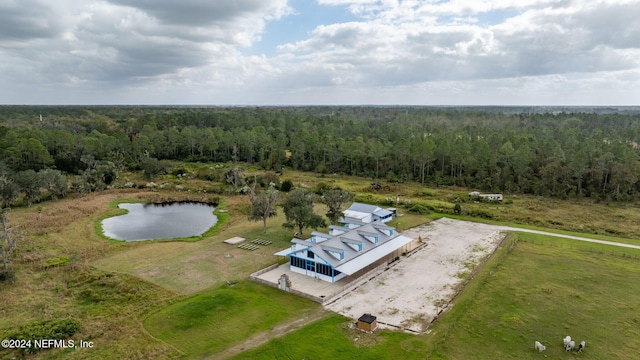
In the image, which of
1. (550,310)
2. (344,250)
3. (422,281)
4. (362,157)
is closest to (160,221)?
(344,250)

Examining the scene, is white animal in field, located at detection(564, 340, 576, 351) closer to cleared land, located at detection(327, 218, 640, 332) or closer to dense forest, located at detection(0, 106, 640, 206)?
cleared land, located at detection(327, 218, 640, 332)

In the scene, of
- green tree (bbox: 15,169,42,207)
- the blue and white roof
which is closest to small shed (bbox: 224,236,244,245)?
the blue and white roof

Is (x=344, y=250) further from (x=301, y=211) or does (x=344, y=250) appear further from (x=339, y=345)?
(x=339, y=345)

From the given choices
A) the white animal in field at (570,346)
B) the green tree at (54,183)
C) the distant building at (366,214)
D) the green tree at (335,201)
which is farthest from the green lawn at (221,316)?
the green tree at (54,183)

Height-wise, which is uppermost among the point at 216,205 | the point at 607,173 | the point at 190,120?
the point at 190,120

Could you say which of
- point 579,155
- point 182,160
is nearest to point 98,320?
point 579,155

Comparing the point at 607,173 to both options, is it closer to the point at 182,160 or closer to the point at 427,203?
the point at 427,203

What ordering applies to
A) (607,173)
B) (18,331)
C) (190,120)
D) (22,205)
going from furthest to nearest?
1. (190,120)
2. (607,173)
3. (22,205)
4. (18,331)
